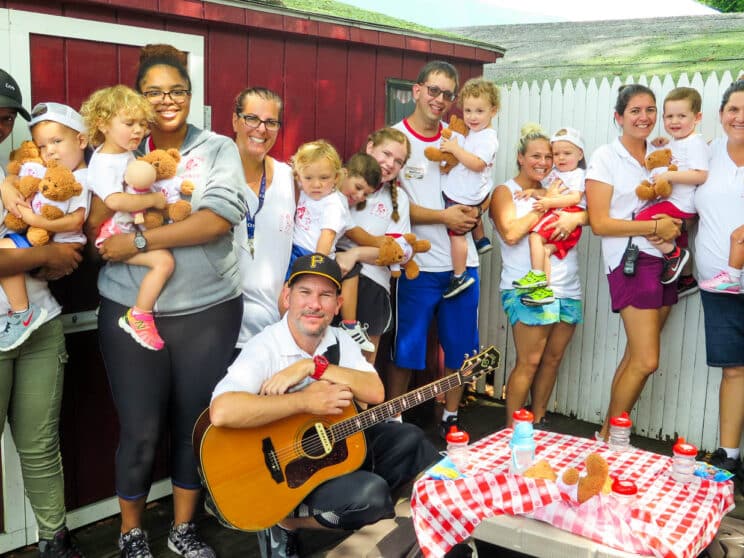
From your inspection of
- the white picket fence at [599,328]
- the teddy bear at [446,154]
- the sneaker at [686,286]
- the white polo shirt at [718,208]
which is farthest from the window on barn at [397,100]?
the sneaker at [686,286]

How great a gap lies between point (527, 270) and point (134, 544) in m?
2.85

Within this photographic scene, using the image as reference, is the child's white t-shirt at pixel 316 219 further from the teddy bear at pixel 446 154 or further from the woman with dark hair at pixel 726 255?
the woman with dark hair at pixel 726 255

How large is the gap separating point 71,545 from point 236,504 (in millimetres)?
954

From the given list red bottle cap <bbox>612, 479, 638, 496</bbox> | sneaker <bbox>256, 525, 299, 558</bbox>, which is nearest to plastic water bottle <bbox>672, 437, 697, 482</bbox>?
red bottle cap <bbox>612, 479, 638, 496</bbox>

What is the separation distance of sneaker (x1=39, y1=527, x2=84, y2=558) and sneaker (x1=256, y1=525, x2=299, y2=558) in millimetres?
861

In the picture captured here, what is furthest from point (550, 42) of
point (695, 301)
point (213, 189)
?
point (213, 189)

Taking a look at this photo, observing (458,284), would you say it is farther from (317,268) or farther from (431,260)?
(317,268)

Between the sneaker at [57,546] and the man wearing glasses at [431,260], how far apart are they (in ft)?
7.77

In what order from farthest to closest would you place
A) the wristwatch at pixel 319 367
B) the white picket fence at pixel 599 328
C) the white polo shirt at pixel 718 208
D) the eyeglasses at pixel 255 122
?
1. the white picket fence at pixel 599 328
2. the white polo shirt at pixel 718 208
3. the eyeglasses at pixel 255 122
4. the wristwatch at pixel 319 367

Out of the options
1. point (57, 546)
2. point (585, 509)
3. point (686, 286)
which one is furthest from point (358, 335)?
point (686, 286)

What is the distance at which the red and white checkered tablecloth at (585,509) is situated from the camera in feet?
8.06

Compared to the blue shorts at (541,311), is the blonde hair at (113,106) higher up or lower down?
higher up

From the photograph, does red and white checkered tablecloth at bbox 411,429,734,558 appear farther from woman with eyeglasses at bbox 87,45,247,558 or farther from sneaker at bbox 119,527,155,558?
sneaker at bbox 119,527,155,558

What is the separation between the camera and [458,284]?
4977 millimetres
